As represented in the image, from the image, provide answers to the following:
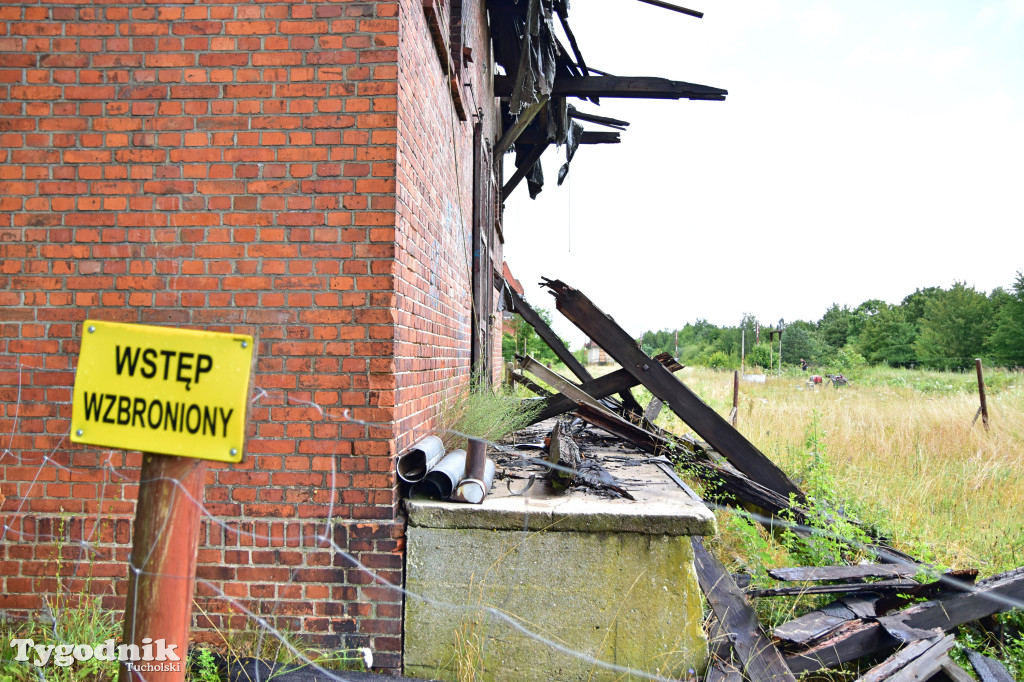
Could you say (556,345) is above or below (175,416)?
above

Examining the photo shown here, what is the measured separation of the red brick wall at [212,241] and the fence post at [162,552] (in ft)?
5.04

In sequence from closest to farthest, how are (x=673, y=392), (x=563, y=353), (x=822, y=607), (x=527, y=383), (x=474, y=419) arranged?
(x=822, y=607), (x=474, y=419), (x=673, y=392), (x=563, y=353), (x=527, y=383)

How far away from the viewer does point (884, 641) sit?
3.22 meters

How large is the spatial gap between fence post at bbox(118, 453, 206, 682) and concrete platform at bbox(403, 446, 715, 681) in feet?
5.46

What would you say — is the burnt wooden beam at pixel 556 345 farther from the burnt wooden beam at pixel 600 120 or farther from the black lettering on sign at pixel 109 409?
the black lettering on sign at pixel 109 409

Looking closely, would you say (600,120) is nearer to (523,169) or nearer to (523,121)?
(523,169)

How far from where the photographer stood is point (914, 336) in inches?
1927

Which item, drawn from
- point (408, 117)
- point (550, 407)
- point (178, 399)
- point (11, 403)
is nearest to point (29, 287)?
point (11, 403)

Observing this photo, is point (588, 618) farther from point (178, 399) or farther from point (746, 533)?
point (178, 399)

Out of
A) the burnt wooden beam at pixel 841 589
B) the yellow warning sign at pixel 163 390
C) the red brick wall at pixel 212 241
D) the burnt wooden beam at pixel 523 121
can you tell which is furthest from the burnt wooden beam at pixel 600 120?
the yellow warning sign at pixel 163 390

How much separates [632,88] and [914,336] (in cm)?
5233

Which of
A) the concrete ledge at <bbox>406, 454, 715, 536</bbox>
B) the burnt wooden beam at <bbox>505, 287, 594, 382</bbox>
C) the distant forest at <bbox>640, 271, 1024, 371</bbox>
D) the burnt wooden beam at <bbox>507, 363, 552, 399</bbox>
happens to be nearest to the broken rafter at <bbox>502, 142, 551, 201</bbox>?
the burnt wooden beam at <bbox>505, 287, 594, 382</bbox>

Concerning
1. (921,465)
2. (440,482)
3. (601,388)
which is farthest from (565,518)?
(921,465)

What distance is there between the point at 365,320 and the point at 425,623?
5.07 ft
